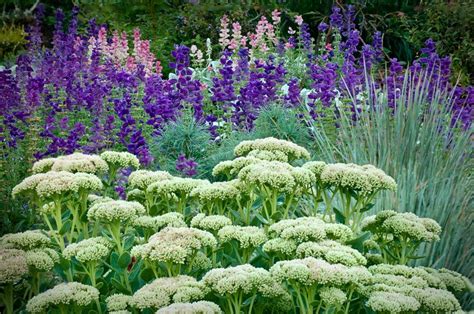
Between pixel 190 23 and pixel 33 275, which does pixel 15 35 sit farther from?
pixel 33 275

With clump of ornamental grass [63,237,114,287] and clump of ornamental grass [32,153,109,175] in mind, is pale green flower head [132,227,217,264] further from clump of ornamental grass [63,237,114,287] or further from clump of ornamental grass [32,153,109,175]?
clump of ornamental grass [32,153,109,175]

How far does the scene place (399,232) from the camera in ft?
10.00

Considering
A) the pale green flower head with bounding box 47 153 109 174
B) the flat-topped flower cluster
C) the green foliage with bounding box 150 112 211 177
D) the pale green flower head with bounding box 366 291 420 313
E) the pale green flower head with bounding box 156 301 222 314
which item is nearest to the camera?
the pale green flower head with bounding box 156 301 222 314

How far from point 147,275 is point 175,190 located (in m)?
0.49

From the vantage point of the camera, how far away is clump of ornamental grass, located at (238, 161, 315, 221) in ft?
10.3

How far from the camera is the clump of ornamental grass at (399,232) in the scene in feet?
10.0

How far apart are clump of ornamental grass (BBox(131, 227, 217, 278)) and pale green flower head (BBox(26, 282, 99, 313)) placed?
0.78ft

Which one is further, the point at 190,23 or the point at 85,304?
the point at 190,23

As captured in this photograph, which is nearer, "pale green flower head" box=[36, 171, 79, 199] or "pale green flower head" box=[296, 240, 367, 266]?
"pale green flower head" box=[296, 240, 367, 266]

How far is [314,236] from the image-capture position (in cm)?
290

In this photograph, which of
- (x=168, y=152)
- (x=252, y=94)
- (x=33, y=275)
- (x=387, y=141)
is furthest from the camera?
(x=252, y=94)

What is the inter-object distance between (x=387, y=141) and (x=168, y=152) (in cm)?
171

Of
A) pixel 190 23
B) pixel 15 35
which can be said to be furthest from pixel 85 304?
pixel 15 35

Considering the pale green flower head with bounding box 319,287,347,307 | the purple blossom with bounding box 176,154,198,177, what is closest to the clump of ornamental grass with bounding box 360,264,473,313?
the pale green flower head with bounding box 319,287,347,307
